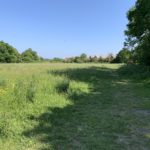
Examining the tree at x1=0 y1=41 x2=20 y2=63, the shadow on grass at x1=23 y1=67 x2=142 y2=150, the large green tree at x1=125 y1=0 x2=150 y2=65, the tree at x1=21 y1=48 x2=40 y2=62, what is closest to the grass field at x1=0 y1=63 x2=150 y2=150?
the shadow on grass at x1=23 y1=67 x2=142 y2=150

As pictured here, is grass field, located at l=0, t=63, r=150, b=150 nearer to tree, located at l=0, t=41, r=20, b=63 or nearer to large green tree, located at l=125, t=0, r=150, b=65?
large green tree, located at l=125, t=0, r=150, b=65

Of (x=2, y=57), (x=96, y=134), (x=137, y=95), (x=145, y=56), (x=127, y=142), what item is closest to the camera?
(x=127, y=142)

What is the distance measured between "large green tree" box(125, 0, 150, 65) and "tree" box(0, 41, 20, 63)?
56179 millimetres

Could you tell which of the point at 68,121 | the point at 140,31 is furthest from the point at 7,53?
the point at 68,121

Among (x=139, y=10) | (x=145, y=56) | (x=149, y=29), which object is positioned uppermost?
(x=139, y=10)

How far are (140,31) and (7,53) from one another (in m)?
61.0

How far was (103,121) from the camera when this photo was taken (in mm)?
7898

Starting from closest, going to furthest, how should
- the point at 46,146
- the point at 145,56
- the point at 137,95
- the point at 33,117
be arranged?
the point at 46,146 < the point at 33,117 < the point at 137,95 < the point at 145,56

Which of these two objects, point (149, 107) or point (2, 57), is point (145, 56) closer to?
point (149, 107)

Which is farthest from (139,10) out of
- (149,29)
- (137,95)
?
(137,95)

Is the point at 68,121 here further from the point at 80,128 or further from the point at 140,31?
the point at 140,31

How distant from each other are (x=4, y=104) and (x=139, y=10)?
19.6m

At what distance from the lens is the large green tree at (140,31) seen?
80.3ft

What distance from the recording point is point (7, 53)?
8238cm
